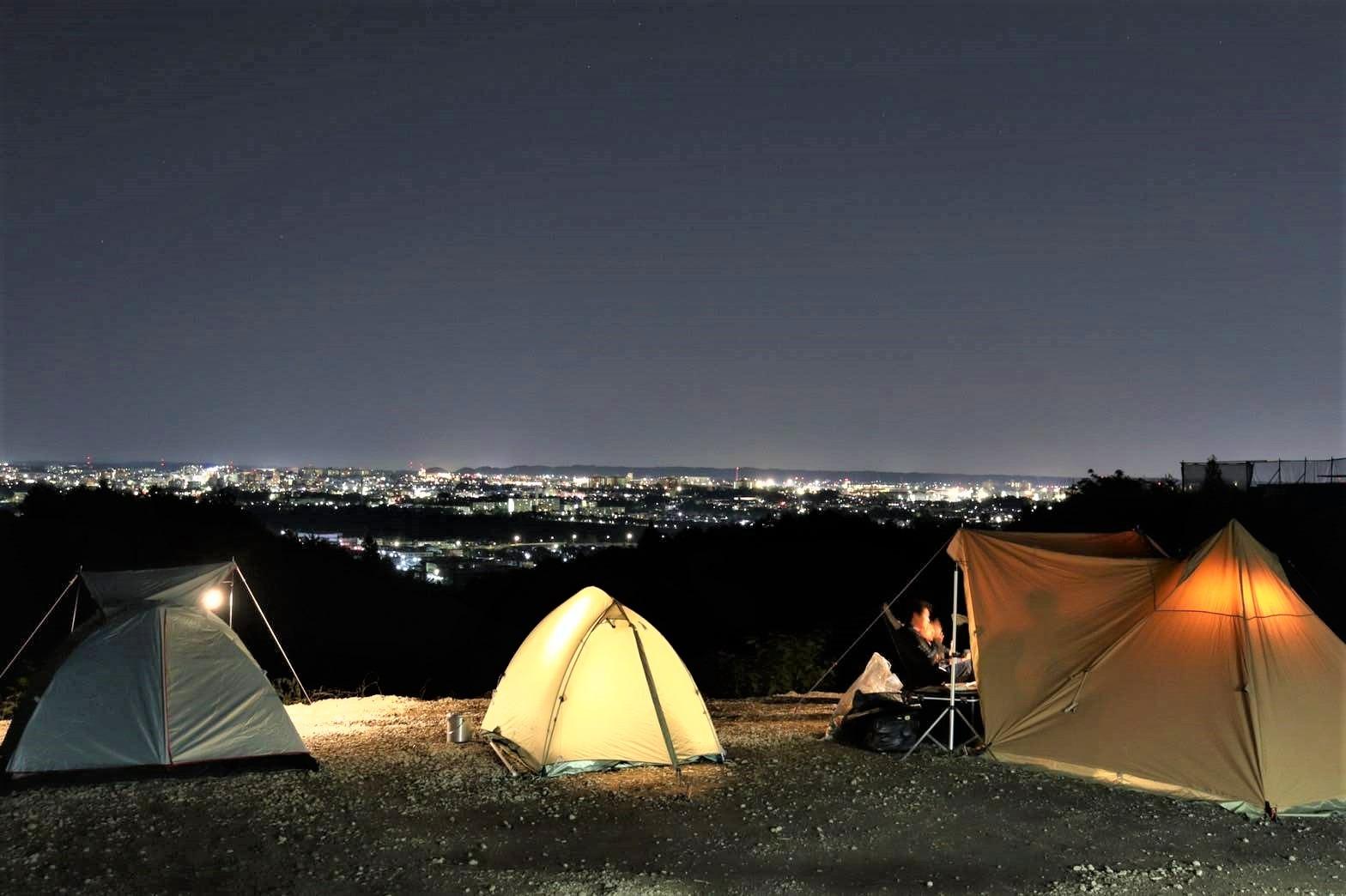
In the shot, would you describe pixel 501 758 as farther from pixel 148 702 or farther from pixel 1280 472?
pixel 1280 472

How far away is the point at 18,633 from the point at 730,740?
67.3ft

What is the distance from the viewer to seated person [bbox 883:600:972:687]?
11594mm

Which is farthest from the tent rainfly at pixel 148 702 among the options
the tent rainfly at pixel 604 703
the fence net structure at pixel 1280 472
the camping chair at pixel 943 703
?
the fence net structure at pixel 1280 472

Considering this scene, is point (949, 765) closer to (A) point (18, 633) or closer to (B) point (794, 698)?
(B) point (794, 698)

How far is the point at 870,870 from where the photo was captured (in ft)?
23.9

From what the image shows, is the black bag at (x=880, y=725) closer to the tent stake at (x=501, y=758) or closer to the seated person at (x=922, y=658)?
the seated person at (x=922, y=658)

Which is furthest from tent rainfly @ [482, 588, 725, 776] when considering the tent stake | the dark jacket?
the dark jacket

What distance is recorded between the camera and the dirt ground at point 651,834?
7023mm

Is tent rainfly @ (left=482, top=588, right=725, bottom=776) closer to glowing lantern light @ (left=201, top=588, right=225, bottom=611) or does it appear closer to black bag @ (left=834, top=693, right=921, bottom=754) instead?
black bag @ (left=834, top=693, right=921, bottom=754)

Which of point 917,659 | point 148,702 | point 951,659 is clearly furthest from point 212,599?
point 951,659

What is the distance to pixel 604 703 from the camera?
10.3 meters

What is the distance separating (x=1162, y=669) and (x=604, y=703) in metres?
5.55

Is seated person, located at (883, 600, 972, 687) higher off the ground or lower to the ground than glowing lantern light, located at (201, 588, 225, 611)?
lower

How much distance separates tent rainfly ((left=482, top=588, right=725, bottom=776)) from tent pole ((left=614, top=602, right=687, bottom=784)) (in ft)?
0.04
